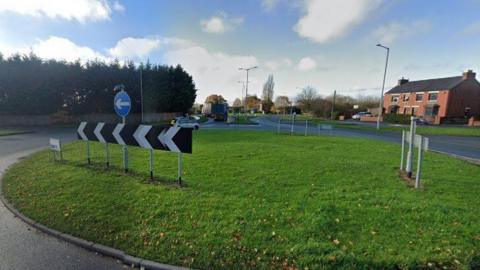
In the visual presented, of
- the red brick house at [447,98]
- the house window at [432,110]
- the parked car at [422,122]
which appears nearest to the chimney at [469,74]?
the red brick house at [447,98]

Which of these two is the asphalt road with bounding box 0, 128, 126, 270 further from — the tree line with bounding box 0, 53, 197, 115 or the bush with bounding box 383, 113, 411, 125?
the bush with bounding box 383, 113, 411, 125

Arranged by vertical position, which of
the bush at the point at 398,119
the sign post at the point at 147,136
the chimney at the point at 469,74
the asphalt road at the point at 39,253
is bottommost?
the asphalt road at the point at 39,253

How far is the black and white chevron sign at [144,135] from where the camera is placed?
5.27 meters

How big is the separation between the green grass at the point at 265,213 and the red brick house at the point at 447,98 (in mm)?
48632

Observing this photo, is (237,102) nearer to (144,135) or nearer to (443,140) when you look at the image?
(443,140)

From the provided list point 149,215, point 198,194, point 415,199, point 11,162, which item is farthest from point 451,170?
point 11,162

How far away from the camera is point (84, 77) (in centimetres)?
3162

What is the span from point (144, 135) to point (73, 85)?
32.4 metres

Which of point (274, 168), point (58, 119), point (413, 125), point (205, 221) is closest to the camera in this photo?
point (205, 221)

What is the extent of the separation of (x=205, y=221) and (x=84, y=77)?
35.8m

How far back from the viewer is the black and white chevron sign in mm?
5270

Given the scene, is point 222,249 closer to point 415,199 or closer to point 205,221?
point 205,221

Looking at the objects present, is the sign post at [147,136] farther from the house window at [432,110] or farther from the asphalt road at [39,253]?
the house window at [432,110]

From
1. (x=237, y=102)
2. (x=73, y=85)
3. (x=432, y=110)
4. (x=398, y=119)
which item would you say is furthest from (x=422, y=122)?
(x=237, y=102)
